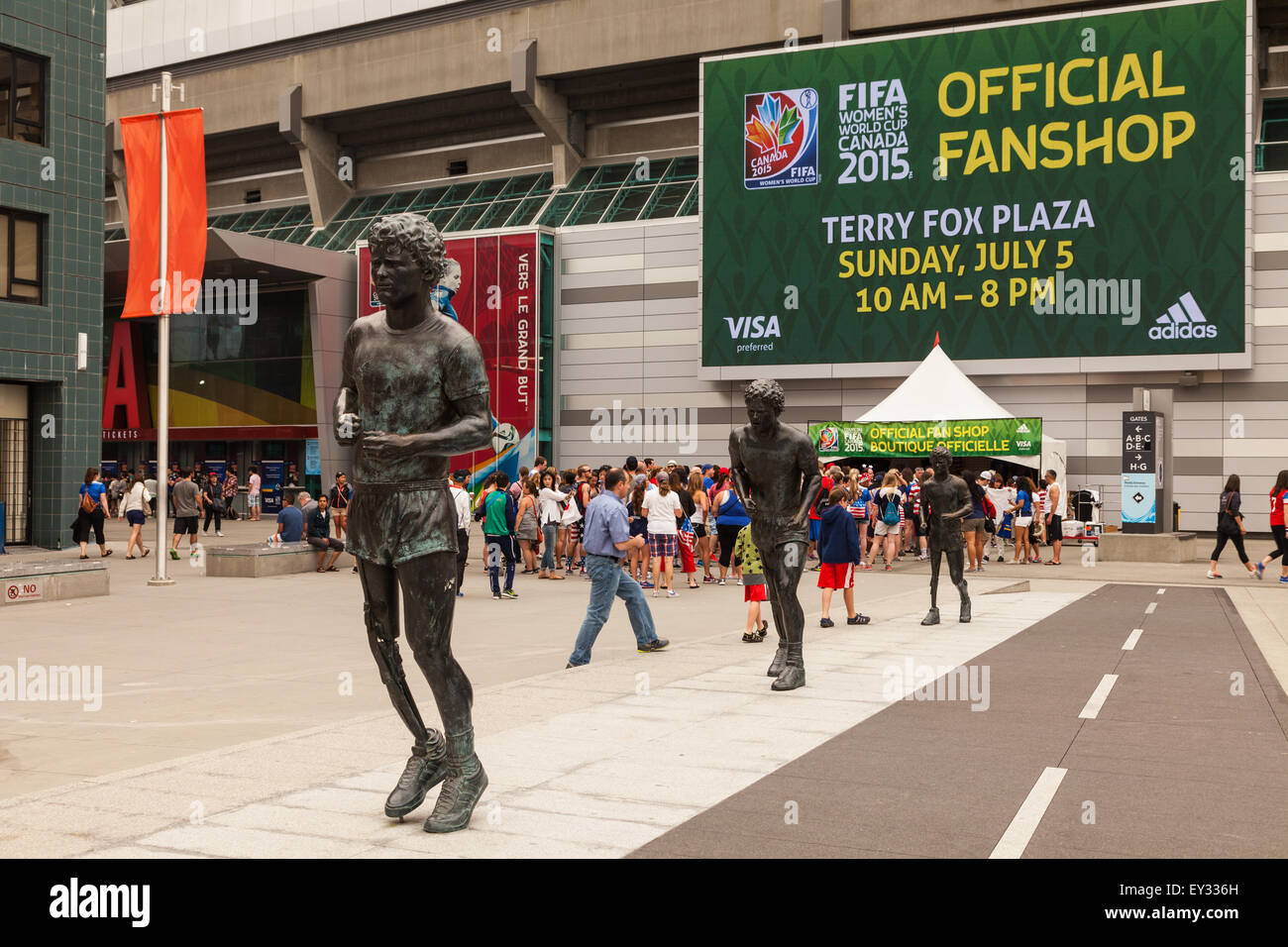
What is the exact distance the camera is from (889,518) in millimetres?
22969

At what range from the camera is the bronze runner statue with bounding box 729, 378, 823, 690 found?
909 cm

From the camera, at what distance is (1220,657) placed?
11.2m

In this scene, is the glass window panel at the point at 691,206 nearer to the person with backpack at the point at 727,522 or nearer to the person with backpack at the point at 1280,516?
the person with backpack at the point at 727,522

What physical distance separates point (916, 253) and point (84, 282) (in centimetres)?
2251

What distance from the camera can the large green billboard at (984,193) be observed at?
3350 cm

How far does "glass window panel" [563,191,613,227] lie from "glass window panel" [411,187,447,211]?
701cm

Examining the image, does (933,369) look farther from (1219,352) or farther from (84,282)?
(84,282)

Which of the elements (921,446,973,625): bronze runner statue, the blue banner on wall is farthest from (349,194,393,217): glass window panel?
(921,446,973,625): bronze runner statue

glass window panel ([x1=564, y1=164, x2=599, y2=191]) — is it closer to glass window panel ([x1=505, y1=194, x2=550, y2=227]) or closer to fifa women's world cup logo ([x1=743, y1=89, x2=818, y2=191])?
glass window panel ([x1=505, y1=194, x2=550, y2=227])

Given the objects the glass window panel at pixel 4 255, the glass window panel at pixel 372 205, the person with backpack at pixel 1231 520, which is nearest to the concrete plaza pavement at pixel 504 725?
the person with backpack at pixel 1231 520

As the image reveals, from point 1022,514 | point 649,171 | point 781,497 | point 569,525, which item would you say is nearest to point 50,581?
point 569,525

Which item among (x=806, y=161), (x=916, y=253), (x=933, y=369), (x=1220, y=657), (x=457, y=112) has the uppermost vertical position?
(x=457, y=112)

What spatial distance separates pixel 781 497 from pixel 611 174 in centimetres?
3759
